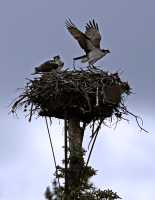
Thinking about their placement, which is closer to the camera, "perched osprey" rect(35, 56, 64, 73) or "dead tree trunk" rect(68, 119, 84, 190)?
"dead tree trunk" rect(68, 119, 84, 190)

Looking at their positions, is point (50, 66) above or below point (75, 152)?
above

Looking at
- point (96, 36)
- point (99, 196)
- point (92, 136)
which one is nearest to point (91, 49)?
point (96, 36)

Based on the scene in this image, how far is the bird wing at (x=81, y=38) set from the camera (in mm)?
24562

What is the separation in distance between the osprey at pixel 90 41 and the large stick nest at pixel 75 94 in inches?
35.6

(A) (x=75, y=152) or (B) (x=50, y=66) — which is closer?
(A) (x=75, y=152)

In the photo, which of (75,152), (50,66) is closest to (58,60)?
(50,66)

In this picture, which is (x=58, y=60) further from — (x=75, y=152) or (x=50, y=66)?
(x=75, y=152)

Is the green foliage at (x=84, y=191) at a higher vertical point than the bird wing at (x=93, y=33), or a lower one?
lower

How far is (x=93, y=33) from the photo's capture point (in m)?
25.3

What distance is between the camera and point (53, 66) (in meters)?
25.0

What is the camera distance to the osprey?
24641 mm

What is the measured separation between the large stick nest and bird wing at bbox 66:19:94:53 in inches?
35.6

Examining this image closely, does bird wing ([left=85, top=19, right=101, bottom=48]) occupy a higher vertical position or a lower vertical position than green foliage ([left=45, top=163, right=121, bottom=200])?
higher

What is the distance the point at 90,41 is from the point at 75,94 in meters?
1.76
